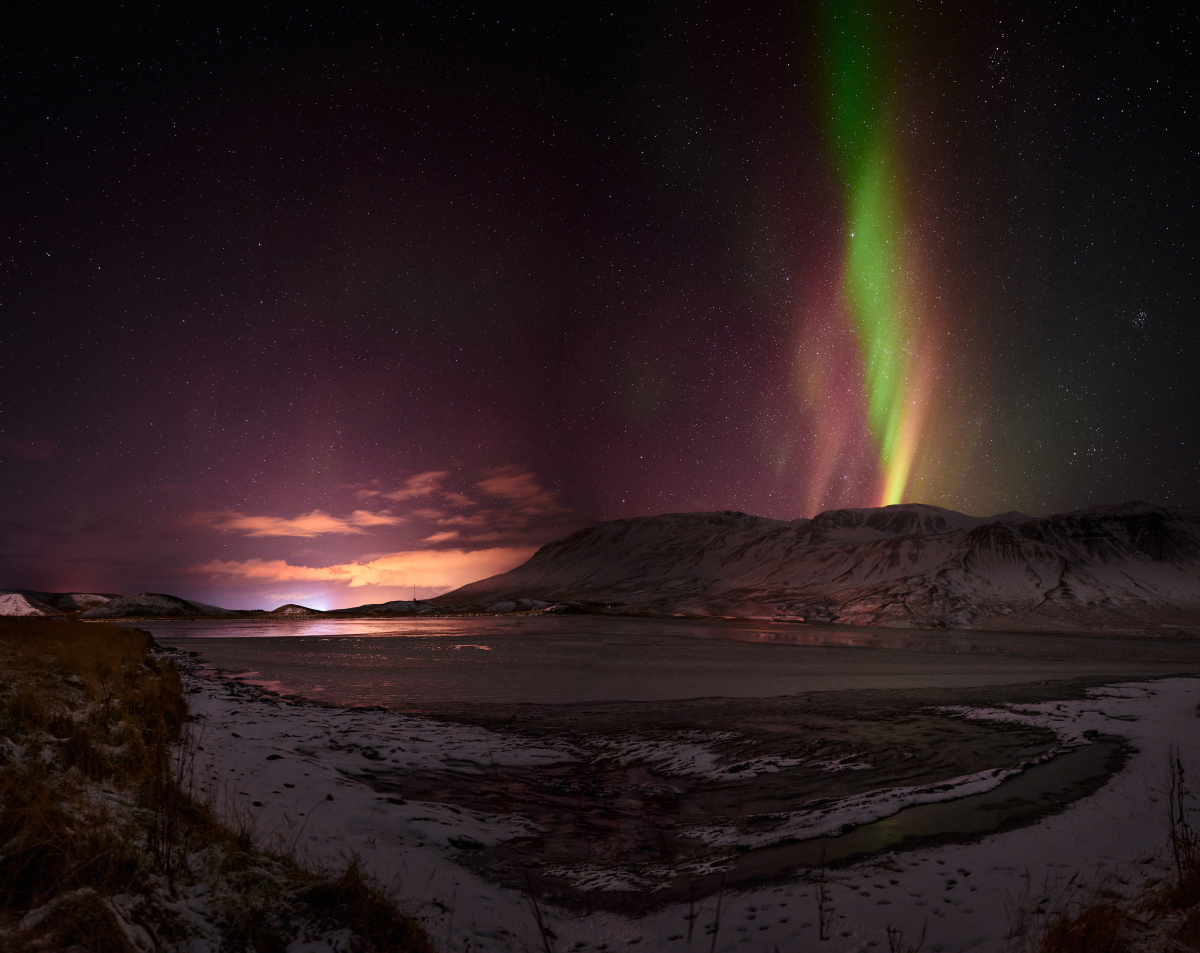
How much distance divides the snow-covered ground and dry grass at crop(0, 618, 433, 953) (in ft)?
3.00

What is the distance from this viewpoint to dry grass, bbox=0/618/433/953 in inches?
150

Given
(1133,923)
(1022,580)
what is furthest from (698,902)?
(1022,580)

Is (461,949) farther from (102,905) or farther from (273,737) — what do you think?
(273,737)

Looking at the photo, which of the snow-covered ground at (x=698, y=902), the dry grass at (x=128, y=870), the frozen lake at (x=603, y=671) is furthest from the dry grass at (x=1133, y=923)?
the frozen lake at (x=603, y=671)

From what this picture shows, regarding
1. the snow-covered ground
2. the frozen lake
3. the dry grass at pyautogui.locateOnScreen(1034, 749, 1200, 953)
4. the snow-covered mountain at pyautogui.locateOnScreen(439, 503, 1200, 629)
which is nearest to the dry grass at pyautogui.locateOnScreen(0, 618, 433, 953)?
the snow-covered ground

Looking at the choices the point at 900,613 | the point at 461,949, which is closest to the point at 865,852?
the point at 461,949

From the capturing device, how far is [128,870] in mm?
4445

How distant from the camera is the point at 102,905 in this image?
3.81 metres

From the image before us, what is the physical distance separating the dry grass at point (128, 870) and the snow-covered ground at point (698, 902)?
0.91 m

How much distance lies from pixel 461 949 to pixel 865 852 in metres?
4.79

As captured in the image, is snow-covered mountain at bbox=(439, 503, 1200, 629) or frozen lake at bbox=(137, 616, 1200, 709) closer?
frozen lake at bbox=(137, 616, 1200, 709)

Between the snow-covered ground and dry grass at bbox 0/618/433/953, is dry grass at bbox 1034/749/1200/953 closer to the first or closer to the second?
the snow-covered ground

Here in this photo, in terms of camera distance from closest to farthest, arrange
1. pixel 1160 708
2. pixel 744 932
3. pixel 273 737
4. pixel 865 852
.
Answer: pixel 744 932, pixel 865 852, pixel 273 737, pixel 1160 708

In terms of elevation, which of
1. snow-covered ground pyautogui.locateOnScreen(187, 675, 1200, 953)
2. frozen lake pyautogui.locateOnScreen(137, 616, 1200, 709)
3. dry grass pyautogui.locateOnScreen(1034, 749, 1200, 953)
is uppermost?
dry grass pyautogui.locateOnScreen(1034, 749, 1200, 953)
